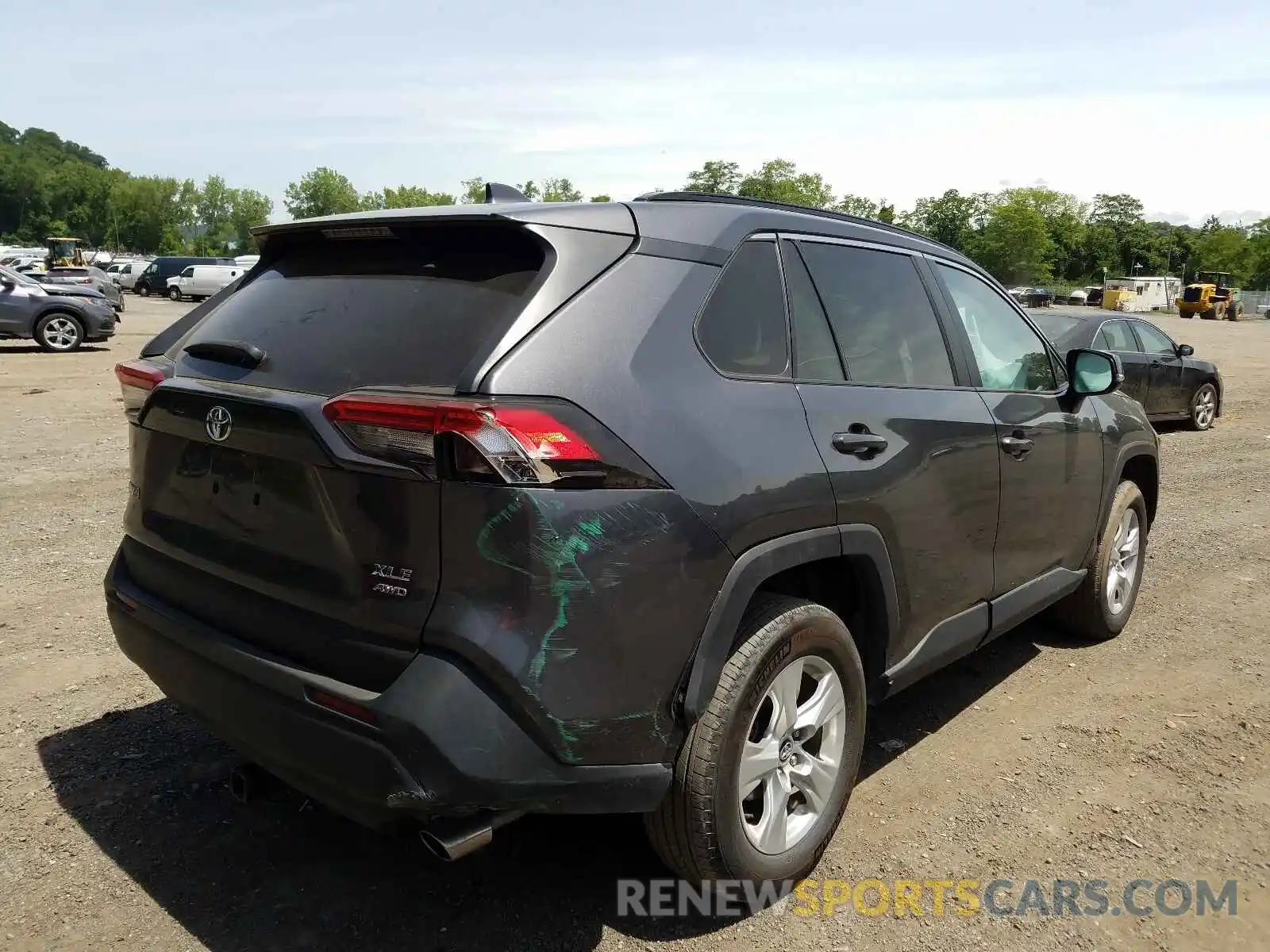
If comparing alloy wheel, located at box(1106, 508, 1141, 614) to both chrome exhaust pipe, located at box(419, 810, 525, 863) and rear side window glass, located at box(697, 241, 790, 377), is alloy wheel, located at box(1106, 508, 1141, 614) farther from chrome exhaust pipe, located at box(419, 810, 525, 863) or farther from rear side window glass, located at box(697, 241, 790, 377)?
chrome exhaust pipe, located at box(419, 810, 525, 863)

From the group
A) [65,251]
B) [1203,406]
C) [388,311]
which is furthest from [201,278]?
[388,311]

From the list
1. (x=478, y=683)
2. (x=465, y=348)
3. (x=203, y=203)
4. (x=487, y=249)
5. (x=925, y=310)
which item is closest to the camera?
(x=478, y=683)

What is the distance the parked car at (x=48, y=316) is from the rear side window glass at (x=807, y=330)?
711 inches

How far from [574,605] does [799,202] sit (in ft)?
318

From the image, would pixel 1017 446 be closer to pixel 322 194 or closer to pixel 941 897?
pixel 941 897

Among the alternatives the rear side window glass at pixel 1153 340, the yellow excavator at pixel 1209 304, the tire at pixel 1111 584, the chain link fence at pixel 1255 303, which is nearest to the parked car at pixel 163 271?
the rear side window glass at pixel 1153 340

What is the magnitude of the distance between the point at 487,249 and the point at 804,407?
0.99 meters

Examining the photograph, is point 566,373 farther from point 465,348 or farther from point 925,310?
point 925,310

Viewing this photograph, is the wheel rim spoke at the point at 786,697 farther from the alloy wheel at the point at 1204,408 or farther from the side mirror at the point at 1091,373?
the alloy wheel at the point at 1204,408

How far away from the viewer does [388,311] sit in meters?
2.42

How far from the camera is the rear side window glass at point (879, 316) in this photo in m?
3.05

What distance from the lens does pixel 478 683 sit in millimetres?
2066

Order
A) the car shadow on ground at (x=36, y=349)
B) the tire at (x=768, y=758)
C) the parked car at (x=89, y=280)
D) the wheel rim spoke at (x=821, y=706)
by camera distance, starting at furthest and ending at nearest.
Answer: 1. the parked car at (x=89, y=280)
2. the car shadow on ground at (x=36, y=349)
3. the wheel rim spoke at (x=821, y=706)
4. the tire at (x=768, y=758)

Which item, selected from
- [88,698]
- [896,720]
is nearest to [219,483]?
[88,698]
